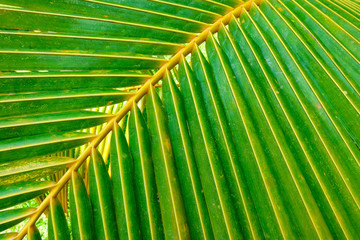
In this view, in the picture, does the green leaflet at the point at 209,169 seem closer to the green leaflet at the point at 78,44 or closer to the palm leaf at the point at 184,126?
the palm leaf at the point at 184,126

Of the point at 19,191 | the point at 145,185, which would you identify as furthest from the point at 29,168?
the point at 145,185

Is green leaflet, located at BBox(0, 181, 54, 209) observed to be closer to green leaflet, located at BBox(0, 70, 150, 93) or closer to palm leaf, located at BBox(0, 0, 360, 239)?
palm leaf, located at BBox(0, 0, 360, 239)

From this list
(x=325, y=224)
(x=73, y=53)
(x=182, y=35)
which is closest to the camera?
(x=325, y=224)

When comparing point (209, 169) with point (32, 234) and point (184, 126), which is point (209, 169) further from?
point (32, 234)

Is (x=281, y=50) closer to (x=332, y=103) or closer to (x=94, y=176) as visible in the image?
(x=332, y=103)

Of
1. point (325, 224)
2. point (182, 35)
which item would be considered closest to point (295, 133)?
point (325, 224)
